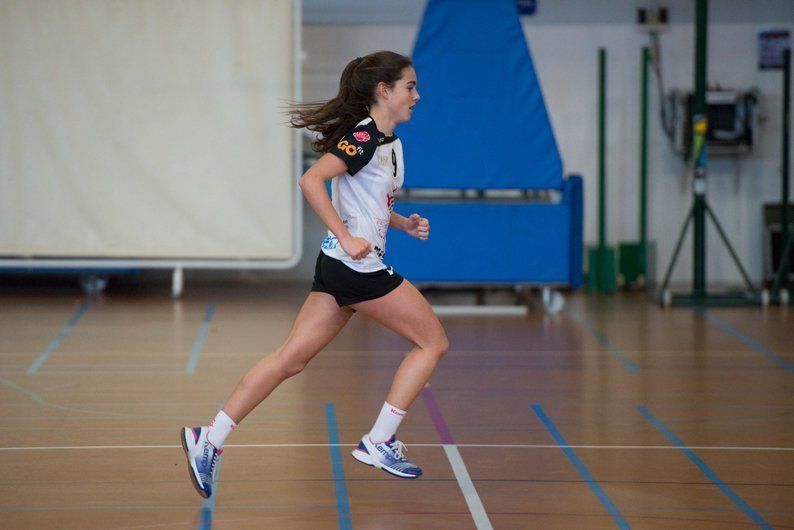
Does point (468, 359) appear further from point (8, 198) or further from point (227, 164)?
point (8, 198)

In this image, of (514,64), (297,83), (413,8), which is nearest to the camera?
(514,64)

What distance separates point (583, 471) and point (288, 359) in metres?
1.16

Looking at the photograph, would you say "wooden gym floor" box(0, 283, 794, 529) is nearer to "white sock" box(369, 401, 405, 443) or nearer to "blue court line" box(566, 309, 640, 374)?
"blue court line" box(566, 309, 640, 374)

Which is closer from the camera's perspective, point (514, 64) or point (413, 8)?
point (514, 64)

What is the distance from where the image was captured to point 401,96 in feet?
12.3

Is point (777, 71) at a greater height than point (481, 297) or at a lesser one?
greater

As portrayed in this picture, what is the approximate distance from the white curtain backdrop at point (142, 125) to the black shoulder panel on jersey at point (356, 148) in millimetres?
5622

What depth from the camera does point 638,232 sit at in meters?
10.7

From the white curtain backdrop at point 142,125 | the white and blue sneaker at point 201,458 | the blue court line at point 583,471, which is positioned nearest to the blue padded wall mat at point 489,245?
the white curtain backdrop at point 142,125

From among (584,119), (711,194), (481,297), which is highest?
(584,119)

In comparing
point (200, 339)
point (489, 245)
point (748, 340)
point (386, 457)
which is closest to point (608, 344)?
A: point (748, 340)

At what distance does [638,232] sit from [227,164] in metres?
3.83

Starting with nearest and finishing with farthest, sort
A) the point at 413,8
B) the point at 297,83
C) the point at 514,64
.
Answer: the point at 514,64 → the point at 297,83 → the point at 413,8

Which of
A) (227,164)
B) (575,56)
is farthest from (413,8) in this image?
(227,164)
